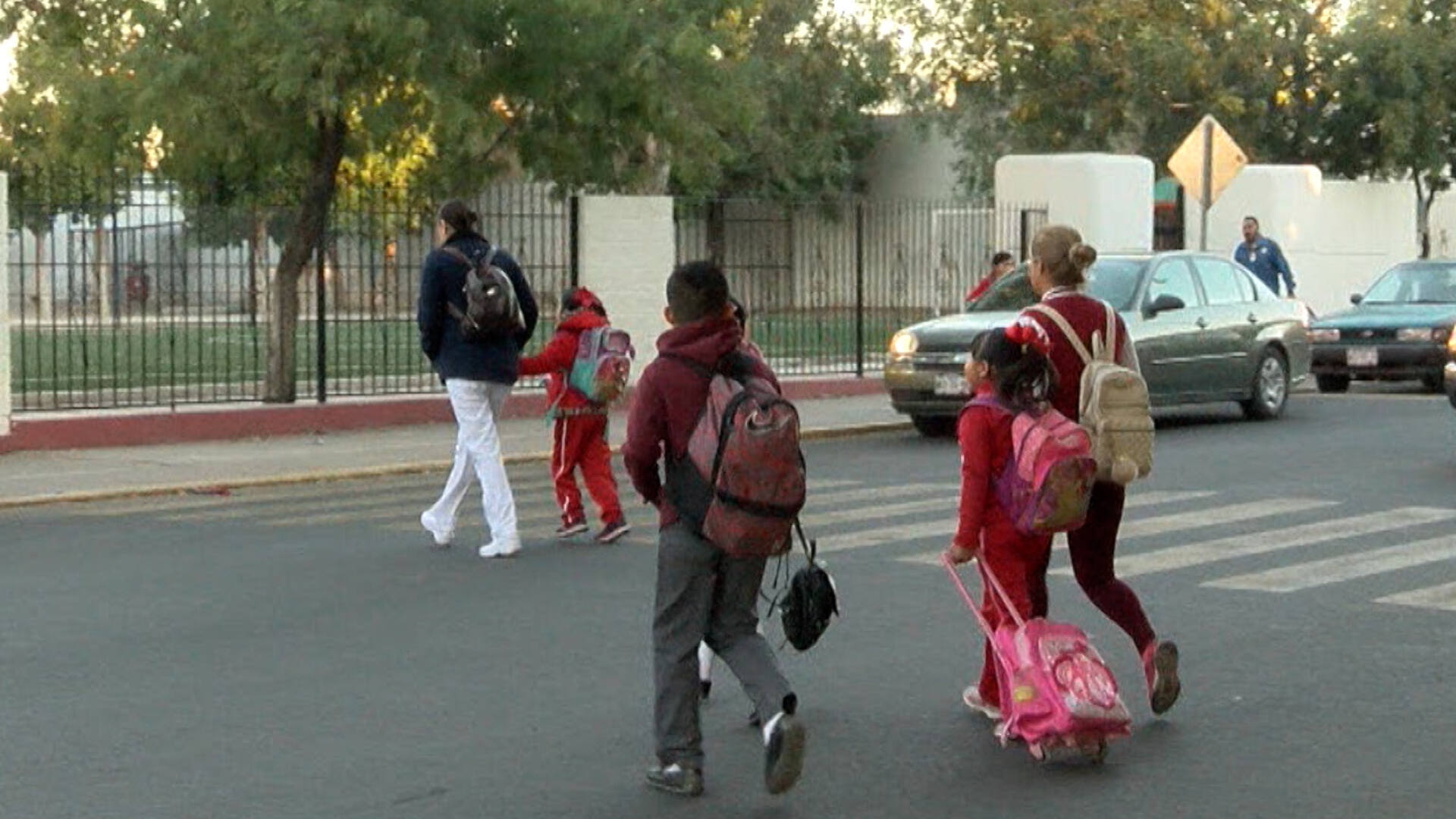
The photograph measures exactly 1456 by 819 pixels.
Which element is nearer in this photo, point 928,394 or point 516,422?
point 928,394

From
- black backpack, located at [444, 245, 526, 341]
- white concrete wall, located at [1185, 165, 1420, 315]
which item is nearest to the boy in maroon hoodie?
black backpack, located at [444, 245, 526, 341]

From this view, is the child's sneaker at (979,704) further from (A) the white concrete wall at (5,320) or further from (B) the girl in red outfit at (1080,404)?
(A) the white concrete wall at (5,320)

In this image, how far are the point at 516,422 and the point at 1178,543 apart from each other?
425 inches

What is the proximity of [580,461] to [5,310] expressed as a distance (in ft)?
23.8

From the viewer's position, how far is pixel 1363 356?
91.7 feet

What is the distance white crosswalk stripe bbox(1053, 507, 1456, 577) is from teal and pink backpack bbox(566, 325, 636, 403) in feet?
8.76

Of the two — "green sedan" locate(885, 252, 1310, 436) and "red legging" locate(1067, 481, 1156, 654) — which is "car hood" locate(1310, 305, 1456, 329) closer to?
"green sedan" locate(885, 252, 1310, 436)

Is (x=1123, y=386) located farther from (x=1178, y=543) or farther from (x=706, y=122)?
(x=706, y=122)

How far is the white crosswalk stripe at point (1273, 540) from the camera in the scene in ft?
43.4

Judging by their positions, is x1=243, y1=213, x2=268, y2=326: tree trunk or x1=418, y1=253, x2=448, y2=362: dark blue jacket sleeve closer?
x1=418, y1=253, x2=448, y2=362: dark blue jacket sleeve

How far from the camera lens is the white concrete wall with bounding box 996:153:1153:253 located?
30938 mm

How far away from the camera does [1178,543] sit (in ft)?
46.2

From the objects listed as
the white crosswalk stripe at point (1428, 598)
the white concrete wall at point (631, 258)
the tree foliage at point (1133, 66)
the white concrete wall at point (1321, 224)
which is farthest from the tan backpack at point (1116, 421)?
the tree foliage at point (1133, 66)

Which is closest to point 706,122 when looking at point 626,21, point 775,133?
point 626,21
